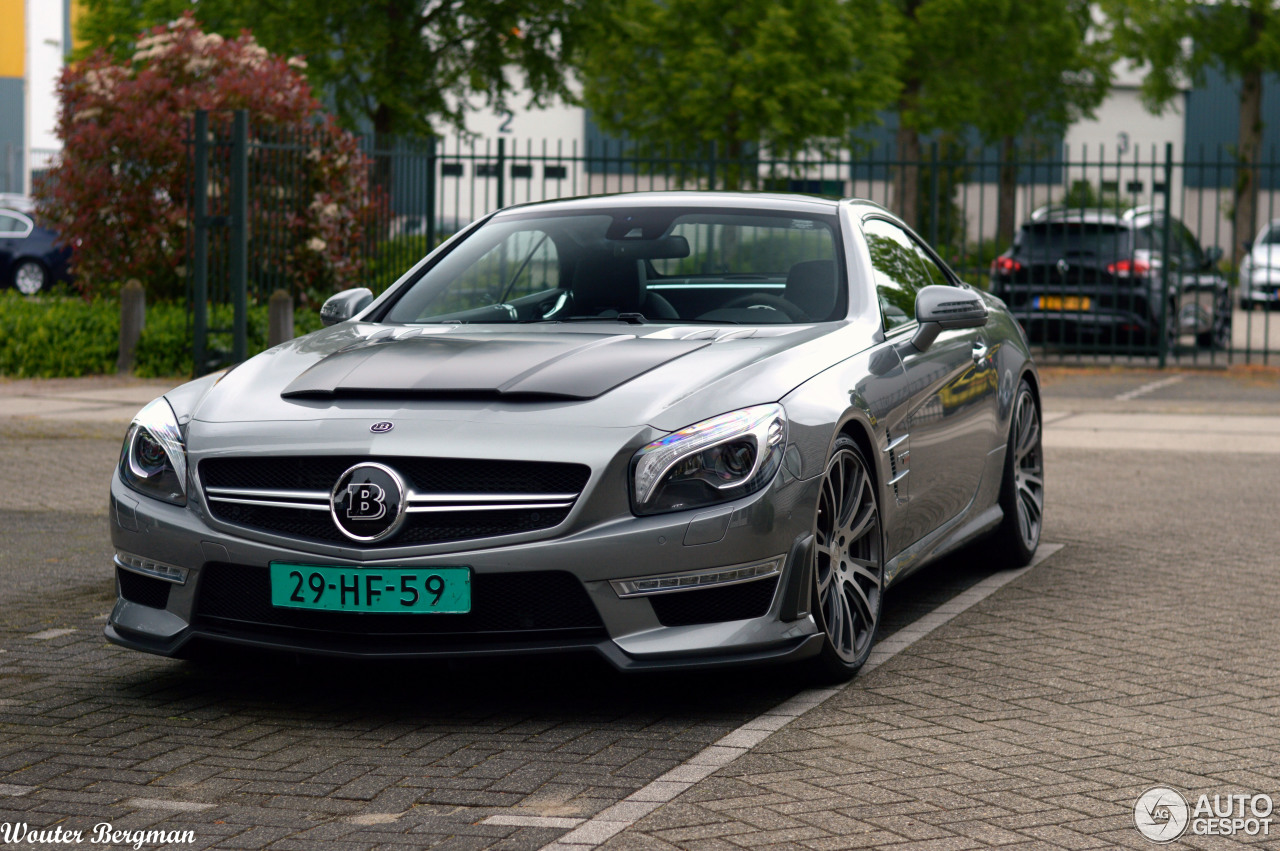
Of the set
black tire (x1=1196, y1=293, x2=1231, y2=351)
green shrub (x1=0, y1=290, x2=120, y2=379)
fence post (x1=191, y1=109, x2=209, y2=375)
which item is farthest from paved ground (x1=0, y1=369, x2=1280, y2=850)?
black tire (x1=1196, y1=293, x2=1231, y2=351)

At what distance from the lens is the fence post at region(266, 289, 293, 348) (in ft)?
45.1

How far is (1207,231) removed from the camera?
50.4 m

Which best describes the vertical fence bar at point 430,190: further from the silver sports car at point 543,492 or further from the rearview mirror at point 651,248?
the silver sports car at point 543,492

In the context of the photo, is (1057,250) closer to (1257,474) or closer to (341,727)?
(1257,474)

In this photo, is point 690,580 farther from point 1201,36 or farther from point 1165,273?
point 1201,36

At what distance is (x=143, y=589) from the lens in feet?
15.8

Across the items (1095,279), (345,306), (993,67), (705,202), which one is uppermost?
(993,67)

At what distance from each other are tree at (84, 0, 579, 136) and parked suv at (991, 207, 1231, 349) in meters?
6.52

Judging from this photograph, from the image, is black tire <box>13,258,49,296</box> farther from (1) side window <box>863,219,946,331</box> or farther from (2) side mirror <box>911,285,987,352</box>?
(2) side mirror <box>911,285,987,352</box>

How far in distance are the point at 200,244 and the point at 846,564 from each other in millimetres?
10317

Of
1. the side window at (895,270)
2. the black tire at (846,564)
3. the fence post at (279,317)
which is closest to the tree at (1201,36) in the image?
the fence post at (279,317)

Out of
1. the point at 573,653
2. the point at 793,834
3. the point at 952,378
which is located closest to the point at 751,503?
the point at 573,653

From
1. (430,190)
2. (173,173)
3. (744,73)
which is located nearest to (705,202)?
(173,173)

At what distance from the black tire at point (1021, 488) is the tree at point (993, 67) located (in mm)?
17762
